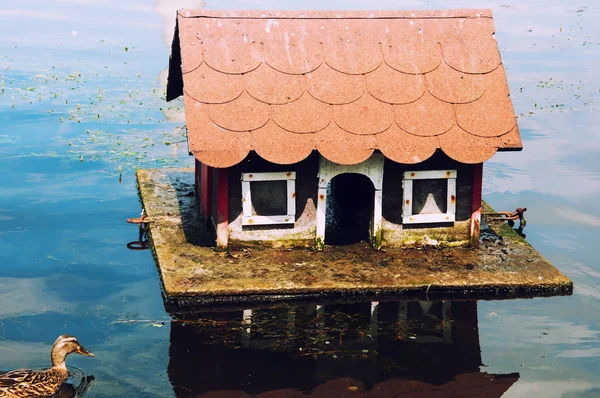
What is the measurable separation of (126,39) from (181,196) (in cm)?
2453

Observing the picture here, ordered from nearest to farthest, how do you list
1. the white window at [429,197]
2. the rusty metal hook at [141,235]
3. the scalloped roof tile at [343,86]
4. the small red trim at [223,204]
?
the scalloped roof tile at [343,86], the small red trim at [223,204], the white window at [429,197], the rusty metal hook at [141,235]

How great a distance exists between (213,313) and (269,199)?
2.21m

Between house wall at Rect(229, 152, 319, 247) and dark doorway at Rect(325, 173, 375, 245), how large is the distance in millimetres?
746

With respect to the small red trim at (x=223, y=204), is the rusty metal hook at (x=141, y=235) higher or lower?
lower

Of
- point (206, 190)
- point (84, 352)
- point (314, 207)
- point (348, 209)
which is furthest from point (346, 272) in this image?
point (84, 352)

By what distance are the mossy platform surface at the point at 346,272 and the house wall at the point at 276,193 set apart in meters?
0.20

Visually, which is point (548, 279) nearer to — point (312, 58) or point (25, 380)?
point (312, 58)

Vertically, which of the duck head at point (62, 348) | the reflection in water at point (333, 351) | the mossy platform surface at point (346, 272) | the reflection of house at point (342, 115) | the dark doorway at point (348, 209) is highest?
the reflection of house at point (342, 115)

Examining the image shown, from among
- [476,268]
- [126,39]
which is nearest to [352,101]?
[476,268]

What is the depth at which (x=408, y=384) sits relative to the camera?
10.8m

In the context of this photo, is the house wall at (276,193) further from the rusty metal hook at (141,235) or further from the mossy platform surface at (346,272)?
the rusty metal hook at (141,235)

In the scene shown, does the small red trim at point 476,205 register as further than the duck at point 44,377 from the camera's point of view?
Yes

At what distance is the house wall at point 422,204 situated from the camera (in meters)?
14.1

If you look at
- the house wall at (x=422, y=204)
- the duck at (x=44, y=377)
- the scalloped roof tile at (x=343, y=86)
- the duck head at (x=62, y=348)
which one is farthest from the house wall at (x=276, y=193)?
the duck head at (x=62, y=348)
